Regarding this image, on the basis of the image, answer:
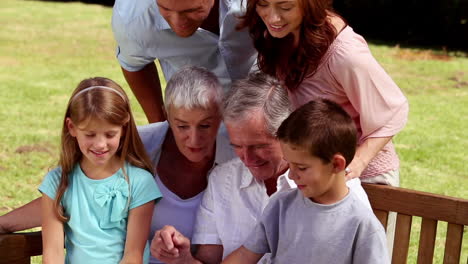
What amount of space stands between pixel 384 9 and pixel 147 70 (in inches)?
403

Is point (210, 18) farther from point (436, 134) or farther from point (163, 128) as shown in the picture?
point (436, 134)

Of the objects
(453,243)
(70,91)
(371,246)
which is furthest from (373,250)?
(70,91)

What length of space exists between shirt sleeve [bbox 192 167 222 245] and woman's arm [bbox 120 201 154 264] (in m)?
0.20

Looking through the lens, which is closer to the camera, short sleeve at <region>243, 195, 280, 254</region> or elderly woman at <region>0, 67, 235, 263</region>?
short sleeve at <region>243, 195, 280, 254</region>

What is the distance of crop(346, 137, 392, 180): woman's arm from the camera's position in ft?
9.11

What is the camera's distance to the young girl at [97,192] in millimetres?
2758

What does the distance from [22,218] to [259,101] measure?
101cm

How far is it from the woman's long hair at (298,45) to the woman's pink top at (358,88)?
3 centimetres

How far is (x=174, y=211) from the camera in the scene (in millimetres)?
3018

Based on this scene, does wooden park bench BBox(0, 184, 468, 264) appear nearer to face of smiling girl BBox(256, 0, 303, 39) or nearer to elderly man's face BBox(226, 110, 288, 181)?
elderly man's face BBox(226, 110, 288, 181)

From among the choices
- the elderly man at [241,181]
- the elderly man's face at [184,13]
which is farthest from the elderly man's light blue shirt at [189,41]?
the elderly man at [241,181]

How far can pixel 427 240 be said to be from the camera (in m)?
2.96

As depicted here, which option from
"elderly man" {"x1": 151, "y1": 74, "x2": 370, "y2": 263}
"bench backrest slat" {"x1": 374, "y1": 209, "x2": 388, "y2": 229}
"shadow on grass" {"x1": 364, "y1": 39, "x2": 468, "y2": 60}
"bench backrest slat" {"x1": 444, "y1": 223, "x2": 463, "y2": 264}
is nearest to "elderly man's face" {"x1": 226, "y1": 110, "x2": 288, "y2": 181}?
"elderly man" {"x1": 151, "y1": 74, "x2": 370, "y2": 263}

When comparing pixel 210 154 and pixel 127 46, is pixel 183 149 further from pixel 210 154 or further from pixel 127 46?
pixel 127 46
